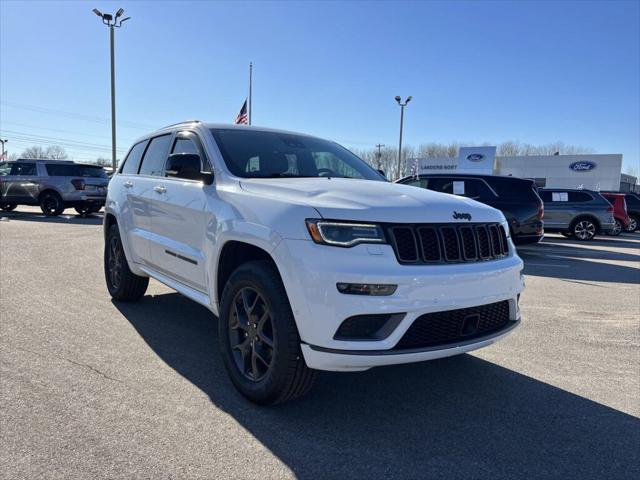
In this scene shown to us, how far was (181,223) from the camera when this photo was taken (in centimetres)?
395

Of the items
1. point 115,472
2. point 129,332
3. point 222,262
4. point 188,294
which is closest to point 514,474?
point 115,472

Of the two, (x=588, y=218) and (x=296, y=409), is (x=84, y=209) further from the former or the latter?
(x=588, y=218)

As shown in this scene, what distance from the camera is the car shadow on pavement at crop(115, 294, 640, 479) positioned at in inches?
97.9

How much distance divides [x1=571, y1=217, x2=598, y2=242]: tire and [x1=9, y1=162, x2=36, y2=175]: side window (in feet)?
62.6

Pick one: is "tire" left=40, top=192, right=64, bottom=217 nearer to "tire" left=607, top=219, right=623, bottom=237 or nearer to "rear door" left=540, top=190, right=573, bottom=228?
"rear door" left=540, top=190, right=573, bottom=228

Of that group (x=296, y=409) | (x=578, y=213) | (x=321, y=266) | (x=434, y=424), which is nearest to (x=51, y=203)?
(x=296, y=409)

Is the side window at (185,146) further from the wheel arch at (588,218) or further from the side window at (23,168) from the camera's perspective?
the side window at (23,168)

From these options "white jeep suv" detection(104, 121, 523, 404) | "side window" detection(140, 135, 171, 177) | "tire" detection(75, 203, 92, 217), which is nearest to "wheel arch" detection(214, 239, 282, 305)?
"white jeep suv" detection(104, 121, 523, 404)

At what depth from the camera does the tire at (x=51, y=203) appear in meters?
17.1

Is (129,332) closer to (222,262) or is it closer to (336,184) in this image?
(222,262)

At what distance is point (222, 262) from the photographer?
3.41 m

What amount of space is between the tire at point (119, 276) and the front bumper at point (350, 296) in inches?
123

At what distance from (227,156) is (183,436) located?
6.74 ft

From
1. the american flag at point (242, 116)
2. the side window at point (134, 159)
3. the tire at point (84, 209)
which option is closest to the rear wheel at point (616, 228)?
the american flag at point (242, 116)
